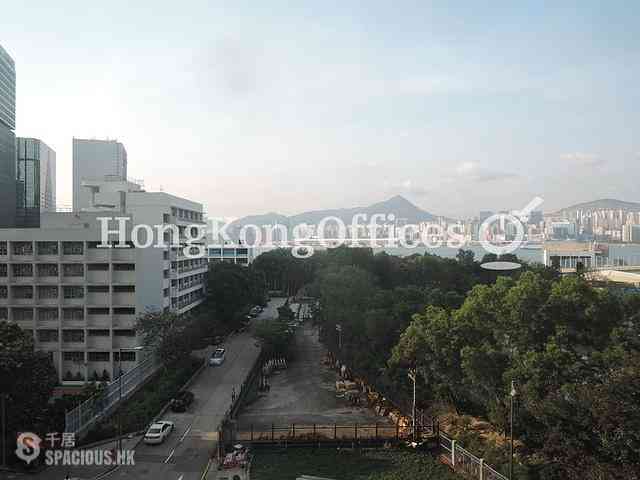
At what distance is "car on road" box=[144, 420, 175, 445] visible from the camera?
1174cm

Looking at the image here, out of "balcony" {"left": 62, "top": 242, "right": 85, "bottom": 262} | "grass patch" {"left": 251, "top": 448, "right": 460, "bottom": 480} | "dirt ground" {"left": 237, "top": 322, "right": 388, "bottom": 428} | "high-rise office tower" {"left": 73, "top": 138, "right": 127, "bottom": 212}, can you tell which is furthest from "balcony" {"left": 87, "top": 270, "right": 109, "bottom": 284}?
"high-rise office tower" {"left": 73, "top": 138, "right": 127, "bottom": 212}

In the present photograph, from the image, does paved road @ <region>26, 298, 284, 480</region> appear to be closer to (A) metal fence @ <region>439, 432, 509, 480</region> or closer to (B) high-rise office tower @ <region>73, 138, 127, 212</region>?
(A) metal fence @ <region>439, 432, 509, 480</region>

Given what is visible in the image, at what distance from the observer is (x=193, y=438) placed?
40.0 ft

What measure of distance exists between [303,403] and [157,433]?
16.6 feet

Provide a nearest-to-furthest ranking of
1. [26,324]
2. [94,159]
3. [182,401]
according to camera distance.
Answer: [182,401] → [26,324] → [94,159]

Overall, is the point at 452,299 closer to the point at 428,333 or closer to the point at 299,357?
the point at 428,333

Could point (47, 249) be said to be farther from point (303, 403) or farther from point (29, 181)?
point (29, 181)

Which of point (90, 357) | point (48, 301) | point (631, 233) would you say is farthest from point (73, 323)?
point (631, 233)

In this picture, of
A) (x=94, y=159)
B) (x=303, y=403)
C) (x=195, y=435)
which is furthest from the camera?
(x=94, y=159)

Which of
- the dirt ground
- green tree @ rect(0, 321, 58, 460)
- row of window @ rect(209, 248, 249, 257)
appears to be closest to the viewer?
green tree @ rect(0, 321, 58, 460)

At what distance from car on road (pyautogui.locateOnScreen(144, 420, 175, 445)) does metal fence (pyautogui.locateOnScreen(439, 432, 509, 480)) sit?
22.2ft

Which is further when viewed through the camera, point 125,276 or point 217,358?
point 217,358

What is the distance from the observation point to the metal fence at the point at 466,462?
9.30 meters

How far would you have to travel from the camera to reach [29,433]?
10.4 meters
